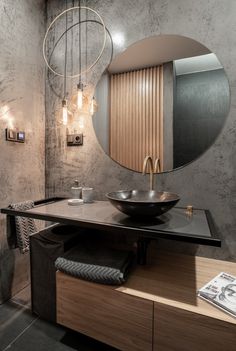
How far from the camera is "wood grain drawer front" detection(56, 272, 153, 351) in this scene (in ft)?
3.32

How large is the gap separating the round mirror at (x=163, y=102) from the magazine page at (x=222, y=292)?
74 cm

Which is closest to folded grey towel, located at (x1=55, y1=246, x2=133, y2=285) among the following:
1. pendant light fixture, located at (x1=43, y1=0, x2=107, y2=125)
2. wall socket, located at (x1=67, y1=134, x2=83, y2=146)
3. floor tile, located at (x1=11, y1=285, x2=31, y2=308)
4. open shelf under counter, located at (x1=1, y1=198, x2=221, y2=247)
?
open shelf under counter, located at (x1=1, y1=198, x2=221, y2=247)

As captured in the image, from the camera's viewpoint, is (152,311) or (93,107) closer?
(152,311)

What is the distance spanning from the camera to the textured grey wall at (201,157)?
1.34m

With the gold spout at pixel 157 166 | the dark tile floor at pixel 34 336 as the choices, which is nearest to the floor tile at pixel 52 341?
the dark tile floor at pixel 34 336

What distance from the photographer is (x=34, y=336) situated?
131 cm

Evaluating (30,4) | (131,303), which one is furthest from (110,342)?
(30,4)

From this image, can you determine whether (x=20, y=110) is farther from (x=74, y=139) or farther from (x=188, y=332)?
(x=188, y=332)

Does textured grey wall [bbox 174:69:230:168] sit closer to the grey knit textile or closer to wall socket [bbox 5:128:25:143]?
the grey knit textile

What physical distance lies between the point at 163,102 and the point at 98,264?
116 cm

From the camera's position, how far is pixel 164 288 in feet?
3.54

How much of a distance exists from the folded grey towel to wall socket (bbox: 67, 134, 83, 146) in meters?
0.91

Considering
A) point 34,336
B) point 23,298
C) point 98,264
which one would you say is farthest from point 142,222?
point 23,298

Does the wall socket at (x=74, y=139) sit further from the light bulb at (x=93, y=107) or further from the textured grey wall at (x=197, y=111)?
the textured grey wall at (x=197, y=111)
